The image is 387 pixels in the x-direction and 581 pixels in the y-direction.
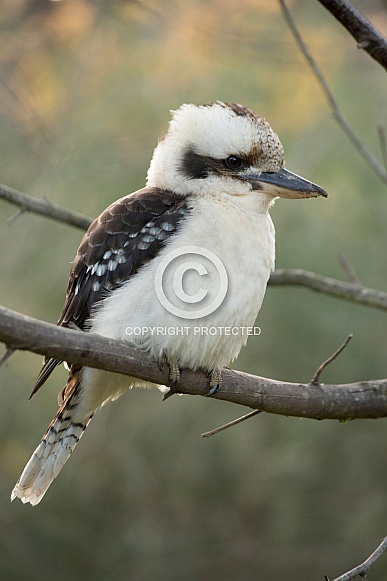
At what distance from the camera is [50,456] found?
7.80ft

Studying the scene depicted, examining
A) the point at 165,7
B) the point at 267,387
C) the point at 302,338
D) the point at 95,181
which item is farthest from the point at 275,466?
the point at 165,7

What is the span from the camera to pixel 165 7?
14.0 feet

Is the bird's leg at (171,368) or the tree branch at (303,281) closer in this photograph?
the bird's leg at (171,368)

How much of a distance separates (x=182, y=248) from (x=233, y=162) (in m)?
0.32

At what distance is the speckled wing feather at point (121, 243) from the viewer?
6.95 ft

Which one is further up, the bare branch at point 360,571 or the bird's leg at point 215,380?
the bird's leg at point 215,380

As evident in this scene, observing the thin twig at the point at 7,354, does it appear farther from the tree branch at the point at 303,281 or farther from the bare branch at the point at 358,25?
the tree branch at the point at 303,281

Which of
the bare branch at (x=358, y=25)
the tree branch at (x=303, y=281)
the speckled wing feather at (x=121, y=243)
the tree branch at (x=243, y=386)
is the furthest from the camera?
the tree branch at (x=303, y=281)

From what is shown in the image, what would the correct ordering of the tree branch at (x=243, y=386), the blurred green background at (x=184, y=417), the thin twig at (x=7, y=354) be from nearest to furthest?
1. the thin twig at (x=7, y=354)
2. the tree branch at (x=243, y=386)
3. the blurred green background at (x=184, y=417)

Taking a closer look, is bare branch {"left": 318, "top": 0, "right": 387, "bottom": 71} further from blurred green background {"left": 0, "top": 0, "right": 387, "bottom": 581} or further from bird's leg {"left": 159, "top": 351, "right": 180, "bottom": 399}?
blurred green background {"left": 0, "top": 0, "right": 387, "bottom": 581}

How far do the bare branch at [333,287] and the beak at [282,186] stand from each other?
0.47 m

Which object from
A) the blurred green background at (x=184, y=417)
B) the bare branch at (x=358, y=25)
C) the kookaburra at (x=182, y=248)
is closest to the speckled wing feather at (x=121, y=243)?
the kookaburra at (x=182, y=248)

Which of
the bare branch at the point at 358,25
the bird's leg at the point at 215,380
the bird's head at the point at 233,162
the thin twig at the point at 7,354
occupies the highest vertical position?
the bare branch at the point at 358,25

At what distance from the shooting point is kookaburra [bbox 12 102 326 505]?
6.66ft
